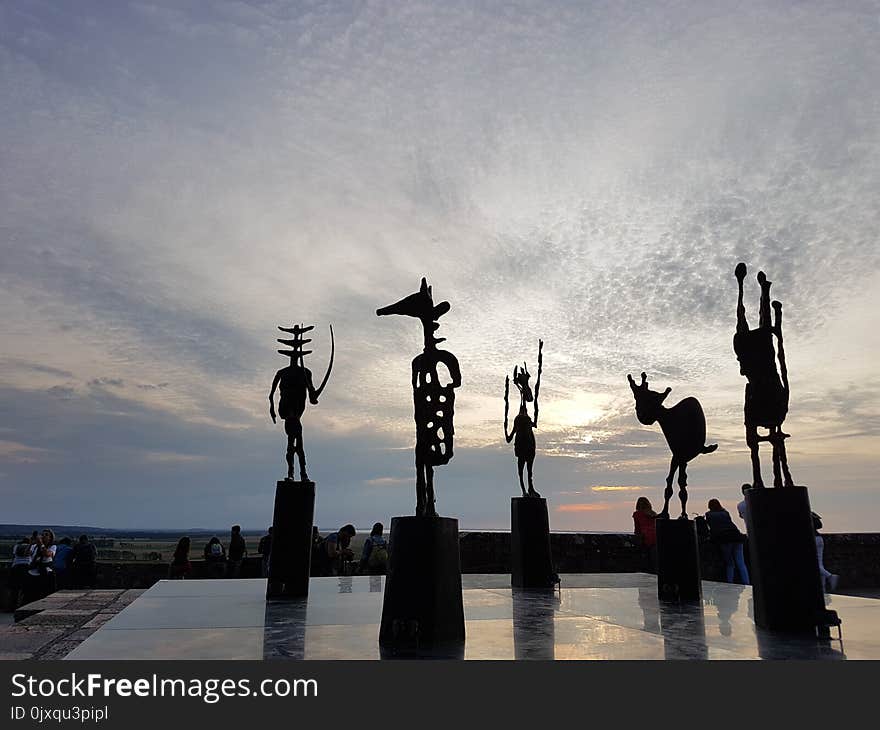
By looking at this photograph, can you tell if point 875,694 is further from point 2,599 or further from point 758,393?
point 2,599

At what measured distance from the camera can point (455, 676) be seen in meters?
4.30

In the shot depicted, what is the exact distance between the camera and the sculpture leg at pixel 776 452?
247 inches

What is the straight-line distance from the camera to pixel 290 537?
8.41m

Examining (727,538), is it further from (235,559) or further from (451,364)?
(235,559)

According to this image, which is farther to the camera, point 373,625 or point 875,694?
point 373,625

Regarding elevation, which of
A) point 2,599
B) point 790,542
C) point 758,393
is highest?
point 758,393

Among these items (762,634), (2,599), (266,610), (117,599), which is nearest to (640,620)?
(762,634)

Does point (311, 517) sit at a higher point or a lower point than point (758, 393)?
lower

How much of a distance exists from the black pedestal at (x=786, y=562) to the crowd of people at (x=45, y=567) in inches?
467

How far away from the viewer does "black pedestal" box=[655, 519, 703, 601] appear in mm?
8328

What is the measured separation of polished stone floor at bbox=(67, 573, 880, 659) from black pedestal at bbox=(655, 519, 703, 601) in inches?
8.3

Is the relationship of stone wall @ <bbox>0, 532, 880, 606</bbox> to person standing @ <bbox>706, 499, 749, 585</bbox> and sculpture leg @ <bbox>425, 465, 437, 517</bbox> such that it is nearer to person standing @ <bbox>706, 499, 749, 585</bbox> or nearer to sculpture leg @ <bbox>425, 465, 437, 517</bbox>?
person standing @ <bbox>706, 499, 749, 585</bbox>

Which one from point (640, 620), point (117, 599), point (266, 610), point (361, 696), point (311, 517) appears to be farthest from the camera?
point (117, 599)

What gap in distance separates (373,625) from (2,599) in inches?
439
